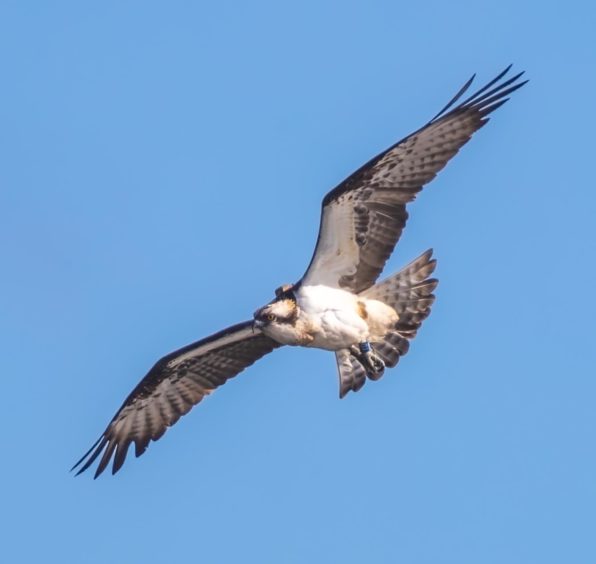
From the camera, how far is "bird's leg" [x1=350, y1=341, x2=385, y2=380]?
1467cm

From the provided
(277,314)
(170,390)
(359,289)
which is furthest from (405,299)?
(170,390)

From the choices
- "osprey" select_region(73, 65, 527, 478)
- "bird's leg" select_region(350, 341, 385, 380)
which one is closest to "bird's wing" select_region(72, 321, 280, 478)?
"osprey" select_region(73, 65, 527, 478)

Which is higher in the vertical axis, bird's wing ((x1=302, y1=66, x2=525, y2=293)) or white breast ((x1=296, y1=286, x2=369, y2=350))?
bird's wing ((x1=302, y1=66, x2=525, y2=293))

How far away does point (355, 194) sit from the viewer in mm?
13922

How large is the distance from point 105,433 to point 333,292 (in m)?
2.83

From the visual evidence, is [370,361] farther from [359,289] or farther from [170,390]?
[170,390]

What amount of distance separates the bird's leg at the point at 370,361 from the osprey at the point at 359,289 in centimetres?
1

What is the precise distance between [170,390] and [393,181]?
318cm

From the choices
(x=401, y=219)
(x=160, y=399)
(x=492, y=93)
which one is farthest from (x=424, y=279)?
(x=160, y=399)

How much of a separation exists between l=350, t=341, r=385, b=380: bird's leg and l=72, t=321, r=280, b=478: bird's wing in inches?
35.4

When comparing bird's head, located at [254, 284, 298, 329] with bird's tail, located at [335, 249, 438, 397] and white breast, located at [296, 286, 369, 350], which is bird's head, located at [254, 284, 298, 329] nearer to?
white breast, located at [296, 286, 369, 350]

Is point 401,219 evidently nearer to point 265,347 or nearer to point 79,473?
point 265,347

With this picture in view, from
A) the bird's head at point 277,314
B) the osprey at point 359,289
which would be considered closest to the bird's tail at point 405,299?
the osprey at point 359,289

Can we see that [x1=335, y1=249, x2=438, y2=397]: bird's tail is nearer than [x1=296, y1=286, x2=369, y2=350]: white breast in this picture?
No
